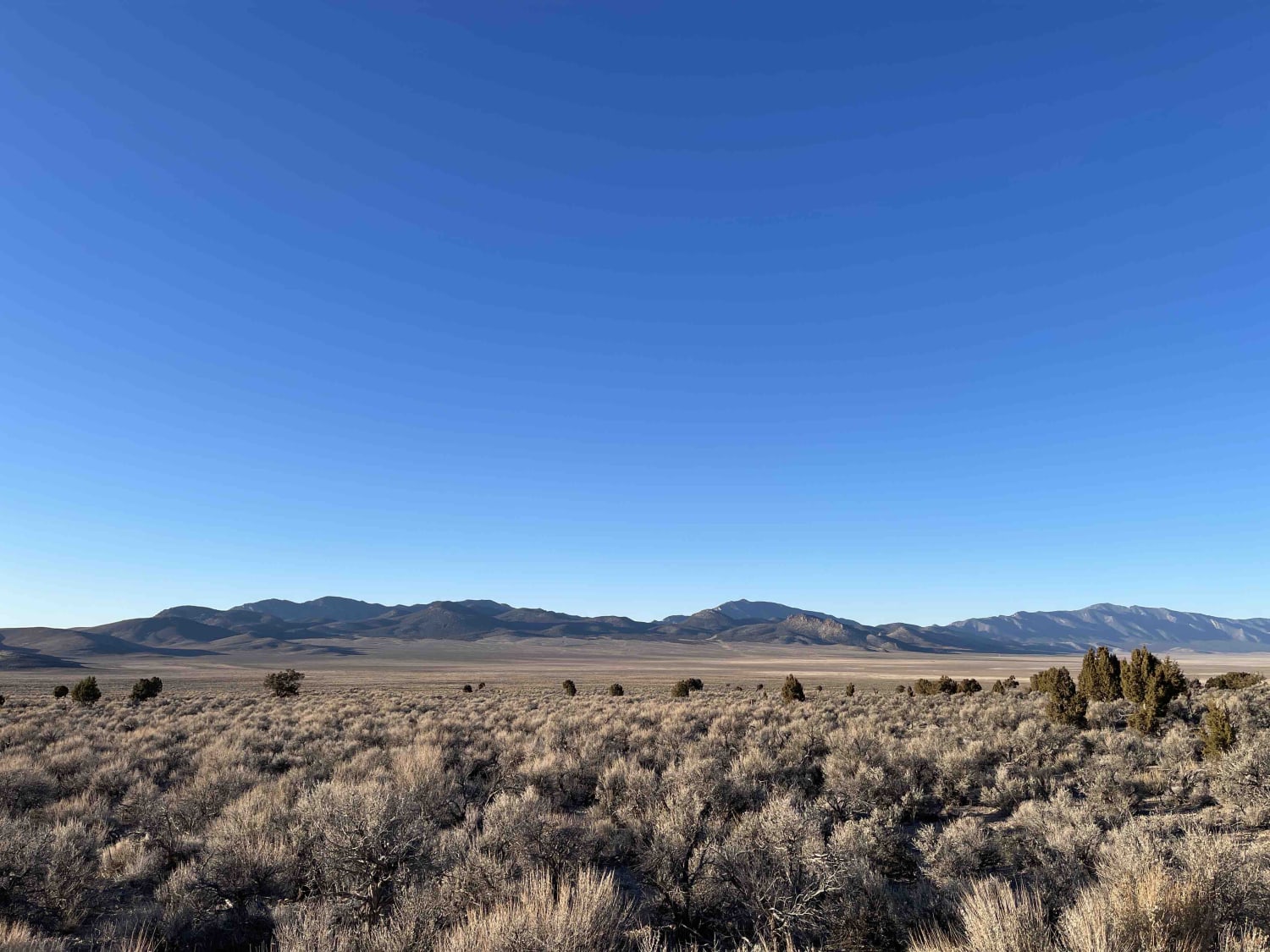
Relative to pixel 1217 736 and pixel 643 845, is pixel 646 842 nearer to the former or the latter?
pixel 643 845

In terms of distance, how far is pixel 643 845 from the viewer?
8602mm

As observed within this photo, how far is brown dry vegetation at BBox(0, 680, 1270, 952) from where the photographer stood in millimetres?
5184

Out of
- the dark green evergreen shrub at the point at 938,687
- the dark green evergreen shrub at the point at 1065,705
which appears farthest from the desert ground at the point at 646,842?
the dark green evergreen shrub at the point at 938,687

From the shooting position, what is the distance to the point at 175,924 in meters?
6.36

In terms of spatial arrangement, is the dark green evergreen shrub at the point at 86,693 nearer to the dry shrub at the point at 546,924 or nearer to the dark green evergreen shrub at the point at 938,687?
the dry shrub at the point at 546,924

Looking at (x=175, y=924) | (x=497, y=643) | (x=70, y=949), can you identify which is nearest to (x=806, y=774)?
(x=175, y=924)

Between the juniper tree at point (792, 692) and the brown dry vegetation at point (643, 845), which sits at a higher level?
the brown dry vegetation at point (643, 845)

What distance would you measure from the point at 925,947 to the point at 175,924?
7.24 meters

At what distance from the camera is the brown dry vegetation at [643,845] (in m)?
5.18

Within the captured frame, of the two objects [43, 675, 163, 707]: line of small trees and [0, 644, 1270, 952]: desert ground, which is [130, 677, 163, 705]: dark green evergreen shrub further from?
[0, 644, 1270, 952]: desert ground

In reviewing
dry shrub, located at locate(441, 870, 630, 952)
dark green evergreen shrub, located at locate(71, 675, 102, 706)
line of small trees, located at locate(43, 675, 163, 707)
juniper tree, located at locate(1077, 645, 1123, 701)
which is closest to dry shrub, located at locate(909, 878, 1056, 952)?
dry shrub, located at locate(441, 870, 630, 952)

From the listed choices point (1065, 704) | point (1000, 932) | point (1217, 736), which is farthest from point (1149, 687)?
point (1000, 932)

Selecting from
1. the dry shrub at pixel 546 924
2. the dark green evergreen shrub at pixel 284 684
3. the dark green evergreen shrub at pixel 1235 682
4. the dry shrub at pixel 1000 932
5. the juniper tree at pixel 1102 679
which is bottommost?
the dark green evergreen shrub at pixel 284 684

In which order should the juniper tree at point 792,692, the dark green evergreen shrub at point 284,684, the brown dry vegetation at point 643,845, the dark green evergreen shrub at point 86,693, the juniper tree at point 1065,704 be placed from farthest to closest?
the dark green evergreen shrub at point 284,684
the juniper tree at point 792,692
the dark green evergreen shrub at point 86,693
the juniper tree at point 1065,704
the brown dry vegetation at point 643,845
